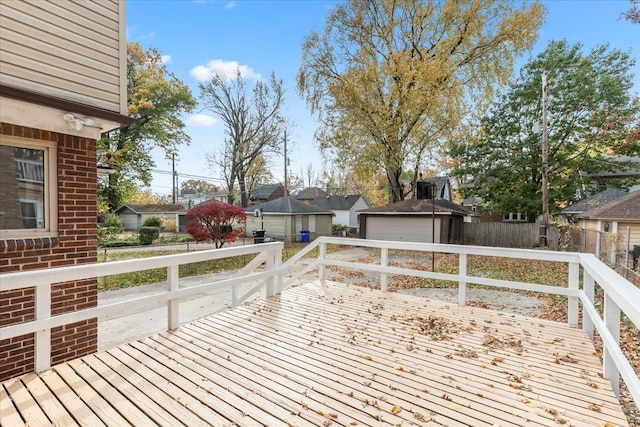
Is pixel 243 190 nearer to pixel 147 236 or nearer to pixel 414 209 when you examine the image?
pixel 147 236

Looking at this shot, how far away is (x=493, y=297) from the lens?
777 centimetres

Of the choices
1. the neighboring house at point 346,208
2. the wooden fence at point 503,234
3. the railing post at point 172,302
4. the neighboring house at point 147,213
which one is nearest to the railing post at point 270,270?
the railing post at point 172,302

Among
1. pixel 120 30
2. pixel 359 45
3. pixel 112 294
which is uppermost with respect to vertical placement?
pixel 359 45

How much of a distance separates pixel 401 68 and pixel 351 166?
5687mm

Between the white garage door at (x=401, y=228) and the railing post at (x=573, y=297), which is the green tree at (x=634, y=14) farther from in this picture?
the railing post at (x=573, y=297)

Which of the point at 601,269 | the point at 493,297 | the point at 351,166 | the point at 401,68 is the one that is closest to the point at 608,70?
the point at 401,68

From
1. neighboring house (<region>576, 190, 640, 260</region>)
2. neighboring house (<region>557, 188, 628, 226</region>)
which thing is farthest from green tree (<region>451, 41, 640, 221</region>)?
neighboring house (<region>576, 190, 640, 260</region>)

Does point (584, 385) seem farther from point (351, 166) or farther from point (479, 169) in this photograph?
point (479, 169)

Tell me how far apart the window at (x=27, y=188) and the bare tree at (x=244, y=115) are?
2561 cm

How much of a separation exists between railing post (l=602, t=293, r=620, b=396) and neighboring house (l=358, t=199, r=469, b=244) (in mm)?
14263

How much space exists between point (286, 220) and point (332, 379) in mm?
20030

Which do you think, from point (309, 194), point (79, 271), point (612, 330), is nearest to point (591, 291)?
point (612, 330)

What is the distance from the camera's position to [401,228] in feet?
58.4

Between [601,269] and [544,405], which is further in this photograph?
[601,269]
